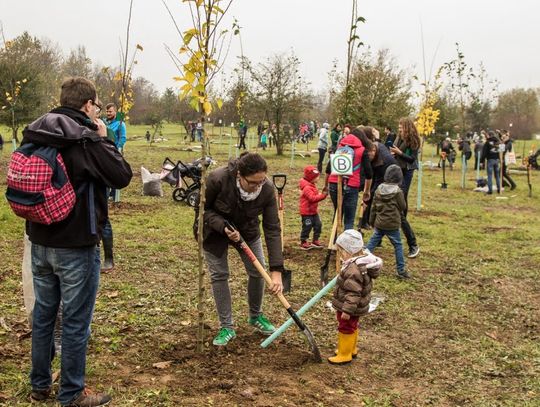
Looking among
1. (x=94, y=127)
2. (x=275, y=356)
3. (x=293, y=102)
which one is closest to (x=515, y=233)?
(x=275, y=356)

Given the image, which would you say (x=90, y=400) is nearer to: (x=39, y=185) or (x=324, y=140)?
(x=39, y=185)

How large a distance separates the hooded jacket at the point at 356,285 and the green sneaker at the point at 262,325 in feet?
2.38

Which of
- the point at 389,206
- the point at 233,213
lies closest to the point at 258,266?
the point at 233,213

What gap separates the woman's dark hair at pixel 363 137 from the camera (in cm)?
765

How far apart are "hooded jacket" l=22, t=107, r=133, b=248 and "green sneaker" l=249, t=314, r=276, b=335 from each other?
7.00 feet

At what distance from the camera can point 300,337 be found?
4.96m

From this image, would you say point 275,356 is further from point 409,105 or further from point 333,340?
point 409,105

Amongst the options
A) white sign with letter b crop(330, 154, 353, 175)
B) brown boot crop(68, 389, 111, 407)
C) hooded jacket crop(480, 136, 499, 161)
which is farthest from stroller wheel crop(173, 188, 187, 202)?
hooded jacket crop(480, 136, 499, 161)

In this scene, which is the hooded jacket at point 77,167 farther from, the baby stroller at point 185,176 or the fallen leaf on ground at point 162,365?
the baby stroller at point 185,176

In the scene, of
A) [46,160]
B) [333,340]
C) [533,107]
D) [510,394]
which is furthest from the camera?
[533,107]

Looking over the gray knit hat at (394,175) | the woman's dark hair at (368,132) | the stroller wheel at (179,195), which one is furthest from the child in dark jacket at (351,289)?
the stroller wheel at (179,195)

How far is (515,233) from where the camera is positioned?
35.7 feet

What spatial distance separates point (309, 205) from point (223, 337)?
3.99 meters

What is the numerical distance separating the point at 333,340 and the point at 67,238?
2800 mm
